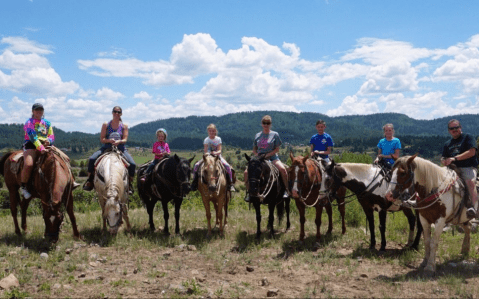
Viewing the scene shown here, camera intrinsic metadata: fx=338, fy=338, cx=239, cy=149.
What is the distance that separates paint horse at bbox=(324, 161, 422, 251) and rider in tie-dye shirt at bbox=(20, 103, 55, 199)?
7.24 meters

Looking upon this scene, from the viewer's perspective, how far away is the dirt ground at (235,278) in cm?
580

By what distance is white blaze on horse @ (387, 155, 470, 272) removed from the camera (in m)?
6.85

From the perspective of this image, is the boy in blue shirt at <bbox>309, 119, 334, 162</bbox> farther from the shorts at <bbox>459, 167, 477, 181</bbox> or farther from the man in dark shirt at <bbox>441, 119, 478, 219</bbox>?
the shorts at <bbox>459, 167, 477, 181</bbox>

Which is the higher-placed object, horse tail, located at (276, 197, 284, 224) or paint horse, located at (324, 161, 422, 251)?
paint horse, located at (324, 161, 422, 251)

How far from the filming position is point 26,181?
8.43m

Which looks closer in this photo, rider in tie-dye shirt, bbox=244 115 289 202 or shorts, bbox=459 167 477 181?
shorts, bbox=459 167 477 181

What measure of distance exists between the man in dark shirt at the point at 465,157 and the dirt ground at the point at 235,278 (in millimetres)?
1483

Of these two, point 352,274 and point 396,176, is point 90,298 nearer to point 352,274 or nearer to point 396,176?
point 352,274

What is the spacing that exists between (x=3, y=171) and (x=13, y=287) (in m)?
5.23

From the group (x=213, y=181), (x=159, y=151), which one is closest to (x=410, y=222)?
(x=213, y=181)

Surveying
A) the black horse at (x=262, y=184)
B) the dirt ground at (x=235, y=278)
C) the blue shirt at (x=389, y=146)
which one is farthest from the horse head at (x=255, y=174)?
the blue shirt at (x=389, y=146)

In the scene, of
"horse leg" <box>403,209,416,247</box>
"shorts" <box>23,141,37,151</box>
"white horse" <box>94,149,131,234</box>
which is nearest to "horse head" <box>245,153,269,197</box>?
"white horse" <box>94,149,131,234</box>

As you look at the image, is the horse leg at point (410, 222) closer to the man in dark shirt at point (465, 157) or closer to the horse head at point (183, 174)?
the man in dark shirt at point (465, 157)

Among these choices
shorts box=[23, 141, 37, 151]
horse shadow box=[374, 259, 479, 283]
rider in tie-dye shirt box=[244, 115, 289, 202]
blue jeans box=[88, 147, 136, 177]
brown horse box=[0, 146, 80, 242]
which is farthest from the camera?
rider in tie-dye shirt box=[244, 115, 289, 202]
